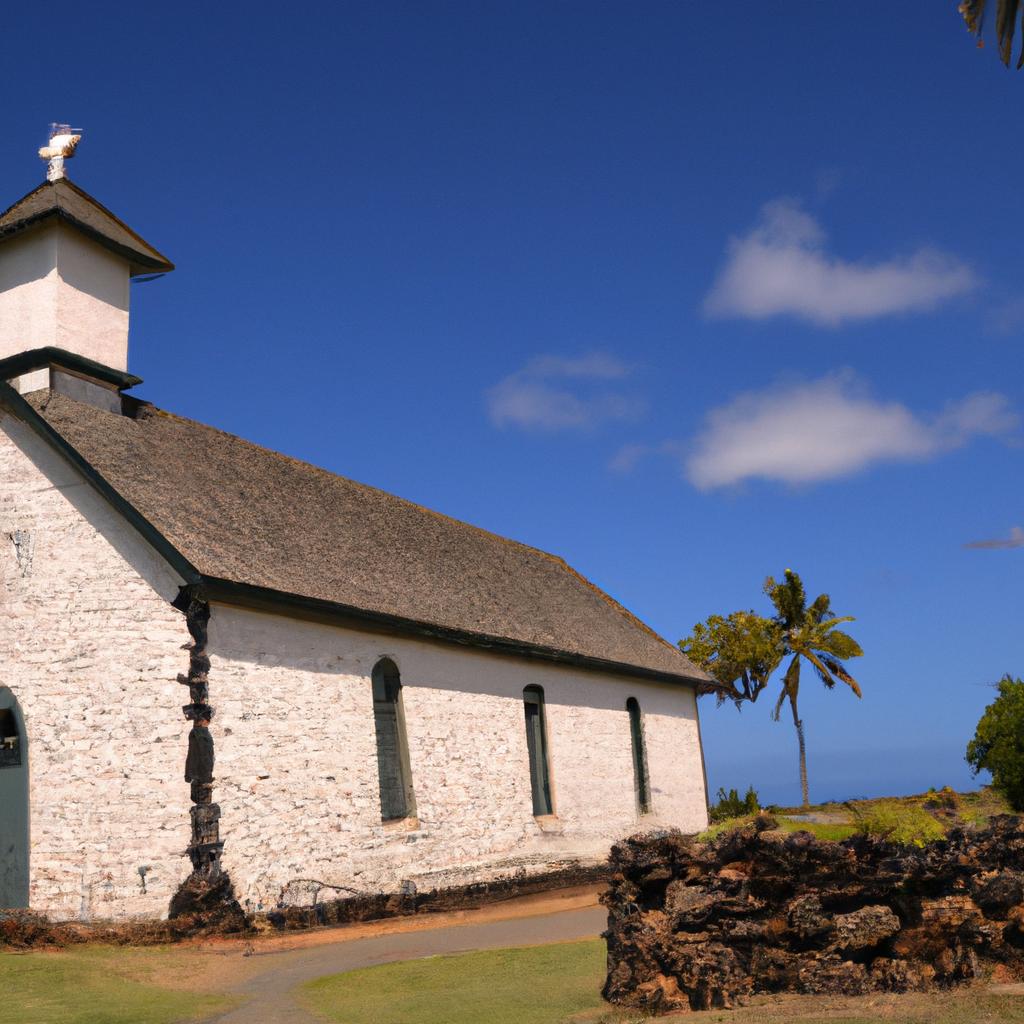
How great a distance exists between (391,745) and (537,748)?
4.39m

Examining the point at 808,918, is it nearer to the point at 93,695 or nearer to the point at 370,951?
the point at 370,951

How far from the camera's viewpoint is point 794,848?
819cm

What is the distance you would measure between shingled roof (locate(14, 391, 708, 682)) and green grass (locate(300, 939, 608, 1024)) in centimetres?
570

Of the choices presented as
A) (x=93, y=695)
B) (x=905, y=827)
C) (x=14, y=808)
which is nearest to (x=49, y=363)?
(x=93, y=695)

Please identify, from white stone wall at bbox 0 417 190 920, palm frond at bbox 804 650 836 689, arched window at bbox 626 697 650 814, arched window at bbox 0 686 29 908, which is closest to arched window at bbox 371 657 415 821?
white stone wall at bbox 0 417 190 920

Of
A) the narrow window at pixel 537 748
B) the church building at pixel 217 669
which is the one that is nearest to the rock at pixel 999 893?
the church building at pixel 217 669

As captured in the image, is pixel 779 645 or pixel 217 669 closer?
pixel 217 669

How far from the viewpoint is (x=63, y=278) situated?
1759 centimetres

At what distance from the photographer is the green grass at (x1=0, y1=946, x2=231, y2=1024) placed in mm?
9297

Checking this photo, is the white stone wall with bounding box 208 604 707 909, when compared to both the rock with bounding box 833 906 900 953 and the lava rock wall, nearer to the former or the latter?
the lava rock wall

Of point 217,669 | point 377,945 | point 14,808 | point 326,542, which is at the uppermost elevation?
point 326,542

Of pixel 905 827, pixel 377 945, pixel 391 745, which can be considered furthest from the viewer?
pixel 391 745

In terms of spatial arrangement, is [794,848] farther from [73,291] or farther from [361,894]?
[73,291]

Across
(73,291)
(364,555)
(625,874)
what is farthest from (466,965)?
(73,291)
